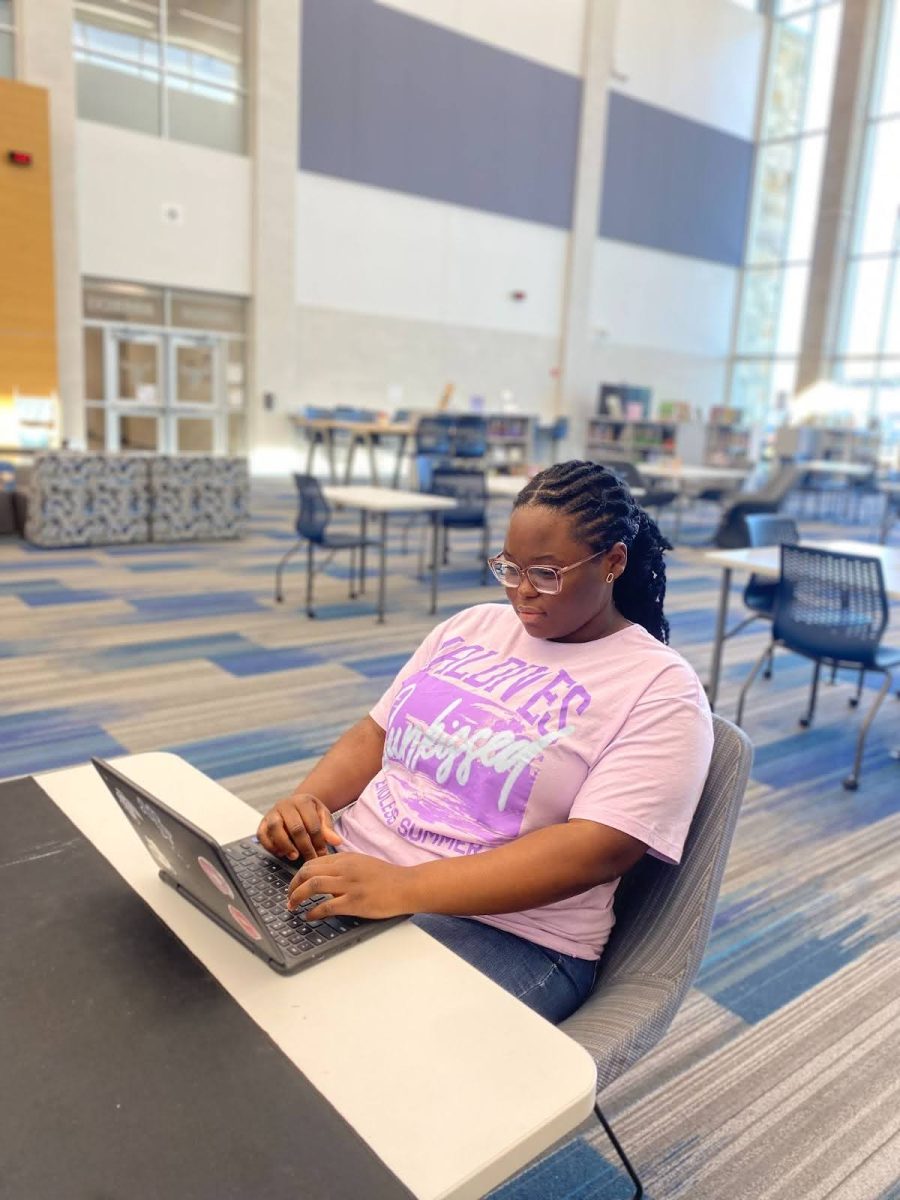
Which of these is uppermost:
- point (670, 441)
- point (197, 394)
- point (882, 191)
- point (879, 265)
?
A: point (882, 191)

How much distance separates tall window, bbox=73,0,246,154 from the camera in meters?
10.2

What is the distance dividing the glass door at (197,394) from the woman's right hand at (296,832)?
10.8 metres

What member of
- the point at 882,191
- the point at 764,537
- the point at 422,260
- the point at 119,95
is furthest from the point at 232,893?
the point at 882,191

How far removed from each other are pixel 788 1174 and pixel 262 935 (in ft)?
3.95

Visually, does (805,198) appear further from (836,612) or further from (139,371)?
(836,612)

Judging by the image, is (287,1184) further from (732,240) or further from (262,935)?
(732,240)

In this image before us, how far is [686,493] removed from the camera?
377 inches

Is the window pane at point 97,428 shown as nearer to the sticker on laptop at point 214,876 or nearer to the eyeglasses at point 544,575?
the eyeglasses at point 544,575

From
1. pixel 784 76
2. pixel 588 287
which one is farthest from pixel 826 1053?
pixel 784 76

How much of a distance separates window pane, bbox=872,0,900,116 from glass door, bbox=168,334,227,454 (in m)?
11.8

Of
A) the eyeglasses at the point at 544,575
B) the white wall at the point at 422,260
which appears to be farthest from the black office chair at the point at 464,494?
the white wall at the point at 422,260

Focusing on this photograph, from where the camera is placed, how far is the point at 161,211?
10.7 metres

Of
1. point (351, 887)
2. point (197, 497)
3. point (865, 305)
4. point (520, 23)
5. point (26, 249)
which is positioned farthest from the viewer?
point (865, 305)

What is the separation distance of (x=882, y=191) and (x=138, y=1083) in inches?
702
